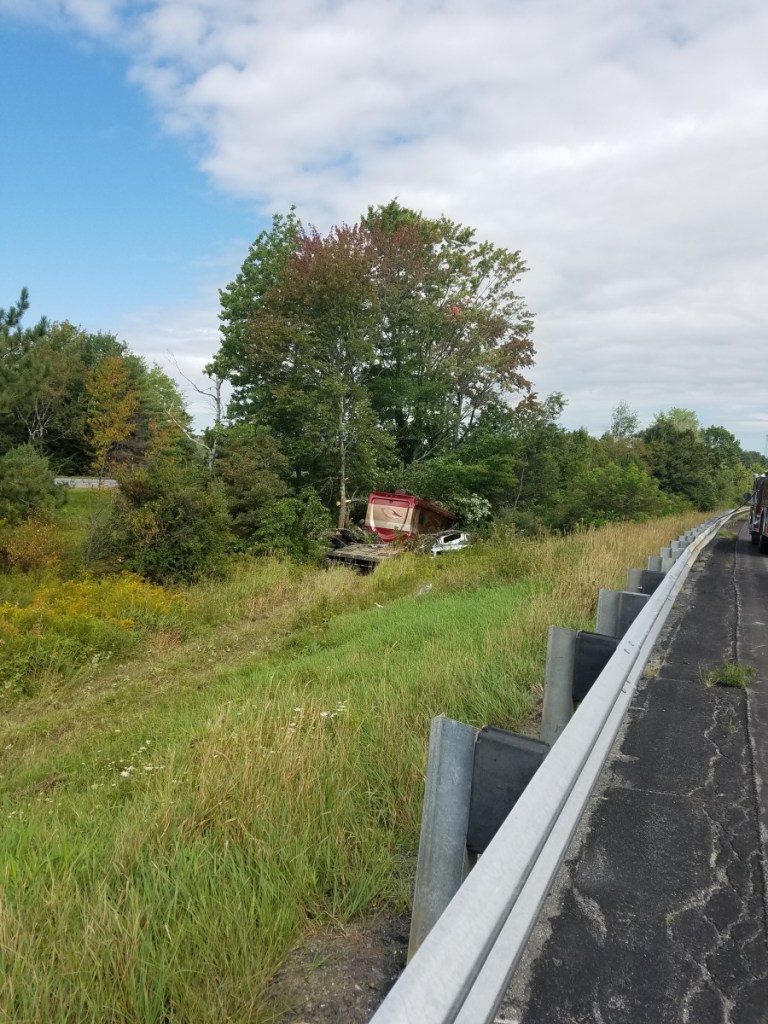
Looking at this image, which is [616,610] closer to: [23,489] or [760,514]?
[760,514]

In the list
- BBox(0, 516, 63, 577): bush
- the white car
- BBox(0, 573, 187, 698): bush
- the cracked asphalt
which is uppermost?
the cracked asphalt

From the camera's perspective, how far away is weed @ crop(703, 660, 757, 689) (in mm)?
5262

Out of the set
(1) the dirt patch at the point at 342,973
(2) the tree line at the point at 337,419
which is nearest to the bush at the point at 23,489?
(2) the tree line at the point at 337,419

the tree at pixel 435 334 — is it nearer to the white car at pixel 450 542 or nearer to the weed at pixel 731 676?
the white car at pixel 450 542

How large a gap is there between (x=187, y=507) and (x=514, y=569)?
11398mm

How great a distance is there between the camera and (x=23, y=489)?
68.5ft

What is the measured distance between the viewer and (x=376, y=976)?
206 cm

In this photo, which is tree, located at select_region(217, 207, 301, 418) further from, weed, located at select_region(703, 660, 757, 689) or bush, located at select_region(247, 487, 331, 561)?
weed, located at select_region(703, 660, 757, 689)

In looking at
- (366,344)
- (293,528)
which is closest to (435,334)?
(366,344)

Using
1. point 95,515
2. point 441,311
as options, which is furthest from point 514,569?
point 441,311

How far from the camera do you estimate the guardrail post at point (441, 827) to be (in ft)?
6.24

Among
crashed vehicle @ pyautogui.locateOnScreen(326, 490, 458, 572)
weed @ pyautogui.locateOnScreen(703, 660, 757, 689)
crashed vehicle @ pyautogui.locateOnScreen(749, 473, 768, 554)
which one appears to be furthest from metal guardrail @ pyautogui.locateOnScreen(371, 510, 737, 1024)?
crashed vehicle @ pyautogui.locateOnScreen(326, 490, 458, 572)

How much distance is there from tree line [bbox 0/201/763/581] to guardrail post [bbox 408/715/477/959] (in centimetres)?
1851

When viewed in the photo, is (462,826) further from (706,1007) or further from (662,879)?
(662,879)
